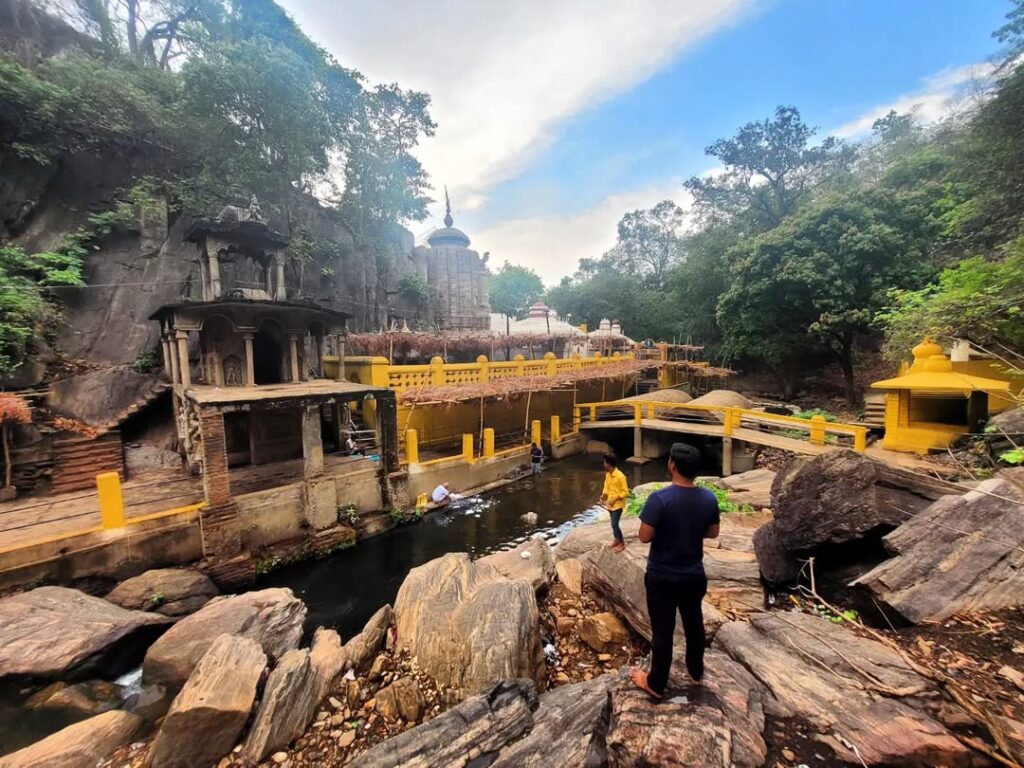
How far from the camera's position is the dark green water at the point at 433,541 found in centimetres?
771

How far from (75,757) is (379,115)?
2733cm

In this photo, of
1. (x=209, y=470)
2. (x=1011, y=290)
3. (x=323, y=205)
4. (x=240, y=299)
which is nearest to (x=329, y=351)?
(x=240, y=299)

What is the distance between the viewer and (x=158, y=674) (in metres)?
5.24

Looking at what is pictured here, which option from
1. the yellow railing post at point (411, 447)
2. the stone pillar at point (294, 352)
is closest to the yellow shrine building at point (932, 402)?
the yellow railing post at point (411, 447)

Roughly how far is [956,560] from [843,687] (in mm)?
1872

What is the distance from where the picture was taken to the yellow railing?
1262 cm

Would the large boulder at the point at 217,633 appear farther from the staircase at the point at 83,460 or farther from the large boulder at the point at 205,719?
the staircase at the point at 83,460

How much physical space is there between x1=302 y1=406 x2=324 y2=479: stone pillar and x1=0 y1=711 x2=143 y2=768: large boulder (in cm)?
575

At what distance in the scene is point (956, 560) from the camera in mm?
3533

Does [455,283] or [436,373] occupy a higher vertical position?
[455,283]

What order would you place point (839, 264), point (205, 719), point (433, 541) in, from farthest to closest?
point (839, 264) → point (433, 541) → point (205, 719)

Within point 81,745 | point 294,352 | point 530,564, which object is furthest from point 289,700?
point 294,352

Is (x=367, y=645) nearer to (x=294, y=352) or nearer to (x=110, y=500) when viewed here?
(x=110, y=500)

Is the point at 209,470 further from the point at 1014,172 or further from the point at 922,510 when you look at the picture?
the point at 1014,172
